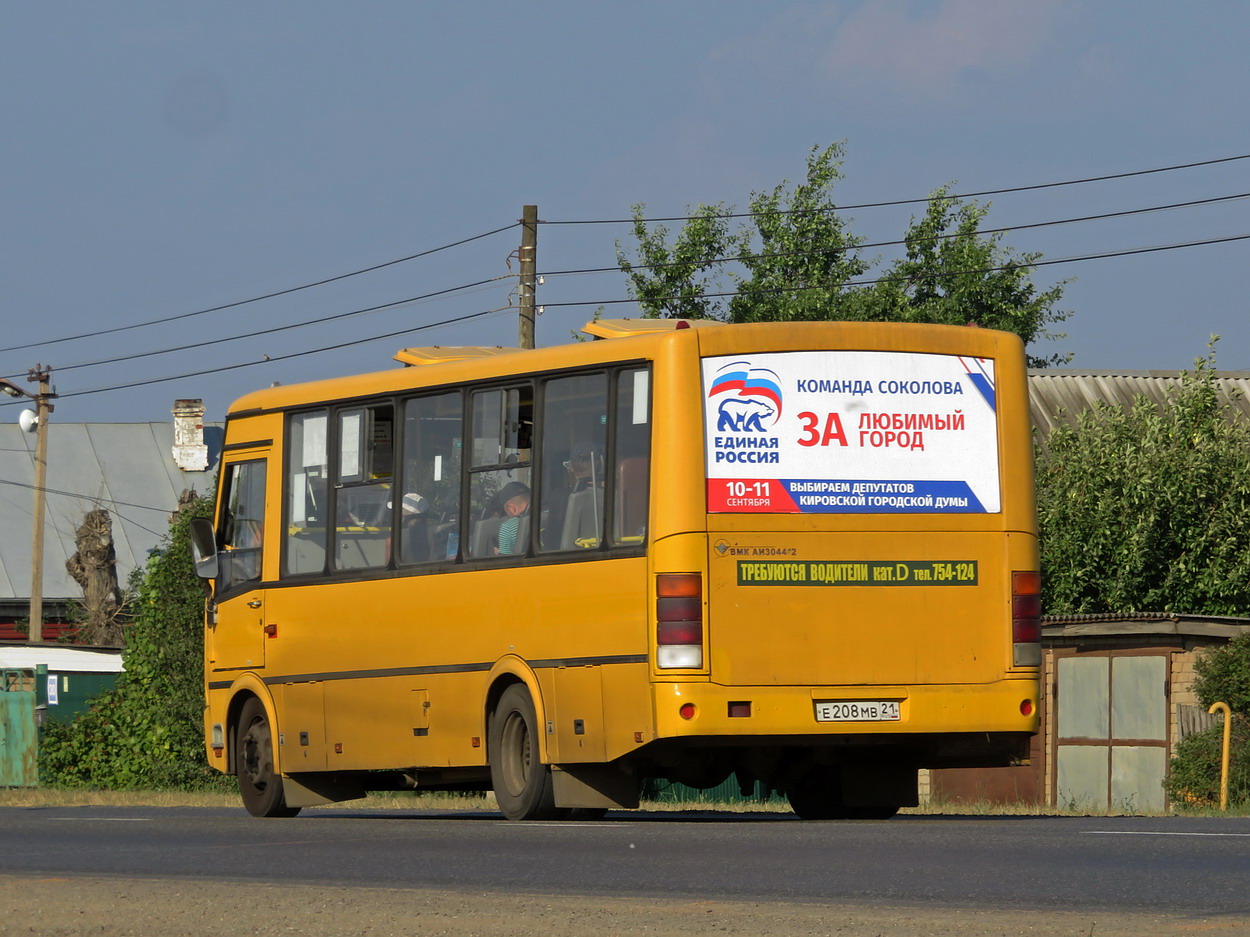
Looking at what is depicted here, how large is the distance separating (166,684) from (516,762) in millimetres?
18288

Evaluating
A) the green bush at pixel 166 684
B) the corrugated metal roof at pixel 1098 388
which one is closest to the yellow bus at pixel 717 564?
the green bush at pixel 166 684

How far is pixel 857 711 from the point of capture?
14.3 metres

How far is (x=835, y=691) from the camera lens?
46.9 ft

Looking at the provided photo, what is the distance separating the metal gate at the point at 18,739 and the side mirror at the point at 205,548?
20375 millimetres

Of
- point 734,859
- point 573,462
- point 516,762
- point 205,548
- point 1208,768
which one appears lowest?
point 1208,768

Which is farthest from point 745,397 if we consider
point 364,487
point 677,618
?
point 364,487

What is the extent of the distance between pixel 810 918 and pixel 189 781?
2540 cm

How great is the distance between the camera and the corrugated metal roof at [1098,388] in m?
46.1

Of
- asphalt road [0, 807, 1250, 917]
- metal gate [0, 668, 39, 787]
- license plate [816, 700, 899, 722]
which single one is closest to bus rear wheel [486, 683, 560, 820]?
asphalt road [0, 807, 1250, 917]

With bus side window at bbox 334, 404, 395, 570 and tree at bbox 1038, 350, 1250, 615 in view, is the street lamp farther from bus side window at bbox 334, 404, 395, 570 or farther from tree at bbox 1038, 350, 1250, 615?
bus side window at bbox 334, 404, 395, 570

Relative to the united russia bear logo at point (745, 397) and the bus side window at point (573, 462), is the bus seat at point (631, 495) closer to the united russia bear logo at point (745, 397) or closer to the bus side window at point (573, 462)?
the bus side window at point (573, 462)

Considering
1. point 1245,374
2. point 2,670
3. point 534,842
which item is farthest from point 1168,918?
point 1245,374

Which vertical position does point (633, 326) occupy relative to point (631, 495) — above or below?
above

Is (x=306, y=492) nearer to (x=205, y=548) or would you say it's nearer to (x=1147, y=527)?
(x=205, y=548)
